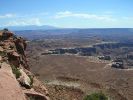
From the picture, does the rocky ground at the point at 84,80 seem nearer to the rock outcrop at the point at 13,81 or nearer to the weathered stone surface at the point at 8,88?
the rock outcrop at the point at 13,81

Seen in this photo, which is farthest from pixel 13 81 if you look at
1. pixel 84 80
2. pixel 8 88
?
pixel 84 80

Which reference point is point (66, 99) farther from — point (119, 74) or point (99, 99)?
point (119, 74)

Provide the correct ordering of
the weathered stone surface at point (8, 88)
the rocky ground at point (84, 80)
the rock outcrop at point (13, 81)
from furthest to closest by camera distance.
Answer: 1. the rocky ground at point (84, 80)
2. the rock outcrop at point (13, 81)
3. the weathered stone surface at point (8, 88)

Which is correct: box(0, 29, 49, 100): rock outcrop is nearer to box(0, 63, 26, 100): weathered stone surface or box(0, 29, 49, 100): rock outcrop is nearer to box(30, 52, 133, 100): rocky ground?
box(0, 63, 26, 100): weathered stone surface

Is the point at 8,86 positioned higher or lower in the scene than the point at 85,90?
higher

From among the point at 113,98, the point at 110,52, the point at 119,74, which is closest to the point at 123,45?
the point at 110,52

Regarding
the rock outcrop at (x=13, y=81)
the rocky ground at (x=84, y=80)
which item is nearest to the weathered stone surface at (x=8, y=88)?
the rock outcrop at (x=13, y=81)

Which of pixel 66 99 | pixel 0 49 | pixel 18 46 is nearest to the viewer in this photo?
pixel 0 49

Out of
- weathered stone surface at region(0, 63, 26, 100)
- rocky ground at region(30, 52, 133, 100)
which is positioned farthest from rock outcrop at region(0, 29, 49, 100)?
rocky ground at region(30, 52, 133, 100)

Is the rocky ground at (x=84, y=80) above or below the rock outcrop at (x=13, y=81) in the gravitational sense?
below

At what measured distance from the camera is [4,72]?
19.0 meters

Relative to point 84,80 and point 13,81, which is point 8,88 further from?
point 84,80

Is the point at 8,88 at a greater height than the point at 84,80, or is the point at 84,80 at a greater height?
the point at 8,88

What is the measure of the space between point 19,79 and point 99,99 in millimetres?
10953
